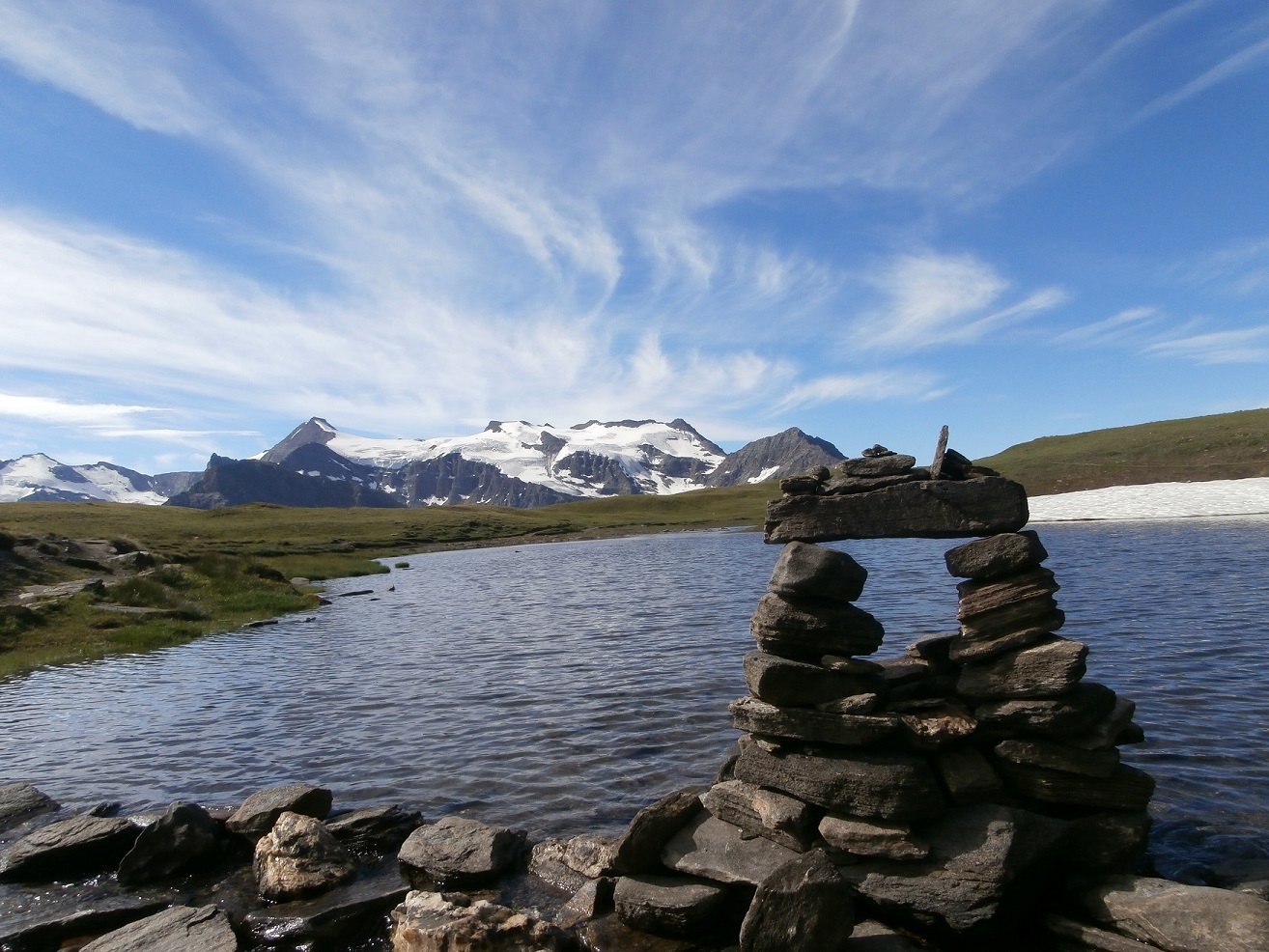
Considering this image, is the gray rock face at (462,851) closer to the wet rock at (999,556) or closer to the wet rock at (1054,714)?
the wet rock at (1054,714)

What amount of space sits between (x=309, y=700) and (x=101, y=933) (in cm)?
1522

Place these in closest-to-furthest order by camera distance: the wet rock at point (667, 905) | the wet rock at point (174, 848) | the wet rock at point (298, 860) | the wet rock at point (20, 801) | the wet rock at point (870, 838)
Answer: the wet rock at point (667, 905) < the wet rock at point (870, 838) < the wet rock at point (298, 860) < the wet rock at point (174, 848) < the wet rock at point (20, 801)

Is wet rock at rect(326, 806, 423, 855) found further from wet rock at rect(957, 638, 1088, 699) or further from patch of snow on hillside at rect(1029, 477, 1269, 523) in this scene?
patch of snow on hillside at rect(1029, 477, 1269, 523)

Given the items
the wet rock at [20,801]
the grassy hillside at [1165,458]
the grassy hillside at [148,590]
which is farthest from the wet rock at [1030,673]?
the grassy hillside at [1165,458]

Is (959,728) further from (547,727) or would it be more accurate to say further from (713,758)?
(547,727)

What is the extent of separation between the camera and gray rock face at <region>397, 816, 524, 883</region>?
1290cm

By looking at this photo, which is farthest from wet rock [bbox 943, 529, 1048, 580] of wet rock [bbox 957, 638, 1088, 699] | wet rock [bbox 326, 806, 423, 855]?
wet rock [bbox 326, 806, 423, 855]

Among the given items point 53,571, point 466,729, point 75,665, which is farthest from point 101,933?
point 53,571

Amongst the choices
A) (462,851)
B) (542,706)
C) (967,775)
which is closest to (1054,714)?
(967,775)

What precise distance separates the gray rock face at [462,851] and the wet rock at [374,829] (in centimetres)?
97

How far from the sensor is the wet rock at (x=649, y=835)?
1227cm

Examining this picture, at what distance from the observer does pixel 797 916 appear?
994 centimetres

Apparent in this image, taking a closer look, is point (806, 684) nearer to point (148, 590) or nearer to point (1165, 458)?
point (148, 590)

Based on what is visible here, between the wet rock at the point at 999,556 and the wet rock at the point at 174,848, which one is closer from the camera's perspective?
the wet rock at the point at 999,556
